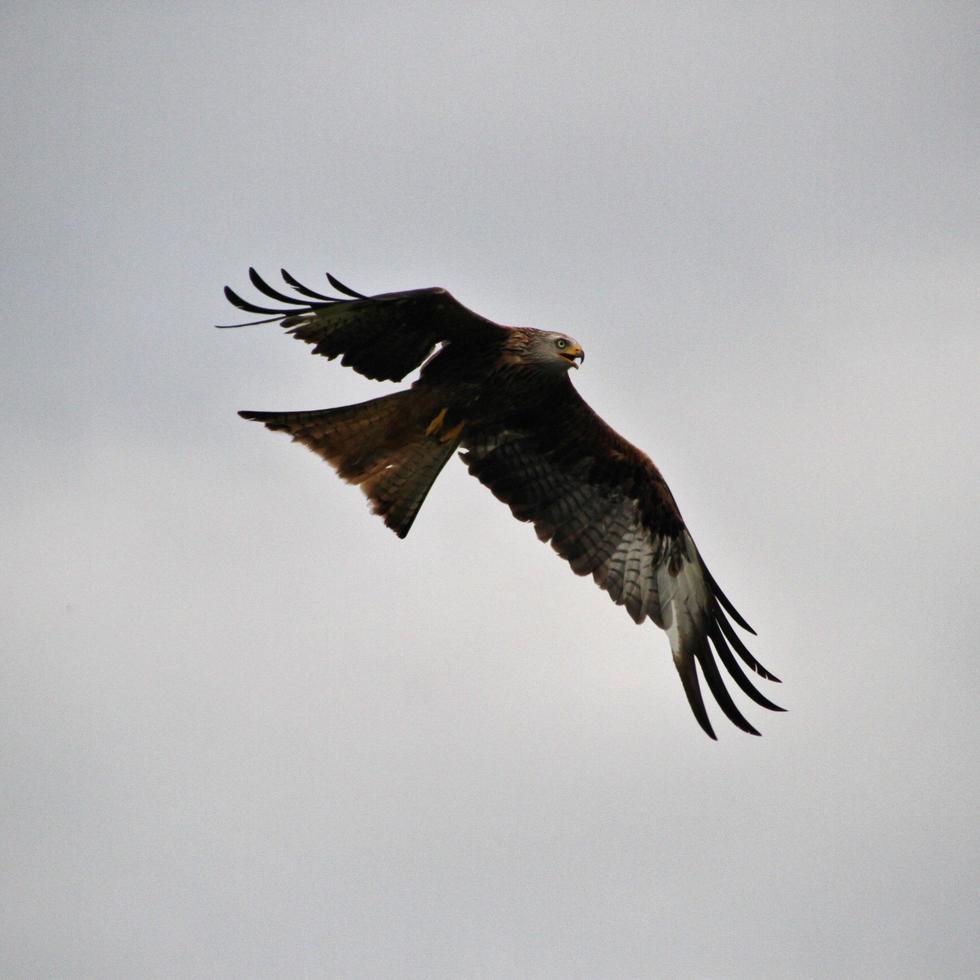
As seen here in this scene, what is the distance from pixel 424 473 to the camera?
31.9 feet

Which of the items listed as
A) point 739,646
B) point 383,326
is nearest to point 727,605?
point 739,646

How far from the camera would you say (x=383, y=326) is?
926 centimetres

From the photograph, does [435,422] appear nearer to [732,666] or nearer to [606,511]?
[606,511]

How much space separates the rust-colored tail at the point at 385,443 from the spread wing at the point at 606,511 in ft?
2.68

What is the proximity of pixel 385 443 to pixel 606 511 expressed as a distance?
6.81ft

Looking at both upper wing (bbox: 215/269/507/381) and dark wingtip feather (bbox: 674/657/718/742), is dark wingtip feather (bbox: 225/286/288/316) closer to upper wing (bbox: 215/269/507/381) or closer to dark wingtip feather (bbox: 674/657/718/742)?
upper wing (bbox: 215/269/507/381)

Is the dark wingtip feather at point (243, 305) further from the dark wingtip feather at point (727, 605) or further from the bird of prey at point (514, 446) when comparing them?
the dark wingtip feather at point (727, 605)

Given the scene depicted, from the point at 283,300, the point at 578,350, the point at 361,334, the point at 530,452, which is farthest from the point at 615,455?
the point at 283,300

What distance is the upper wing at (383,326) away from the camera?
8961 millimetres

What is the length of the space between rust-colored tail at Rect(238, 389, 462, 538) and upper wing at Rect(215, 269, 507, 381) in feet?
0.81

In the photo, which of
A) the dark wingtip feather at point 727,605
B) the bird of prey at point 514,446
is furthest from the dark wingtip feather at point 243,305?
the dark wingtip feather at point 727,605

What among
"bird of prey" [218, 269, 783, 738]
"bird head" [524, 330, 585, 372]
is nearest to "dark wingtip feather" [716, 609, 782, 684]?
"bird of prey" [218, 269, 783, 738]

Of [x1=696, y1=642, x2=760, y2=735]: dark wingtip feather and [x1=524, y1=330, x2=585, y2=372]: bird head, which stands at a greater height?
[x1=524, y1=330, x2=585, y2=372]: bird head

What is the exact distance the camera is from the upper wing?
8.96 m
